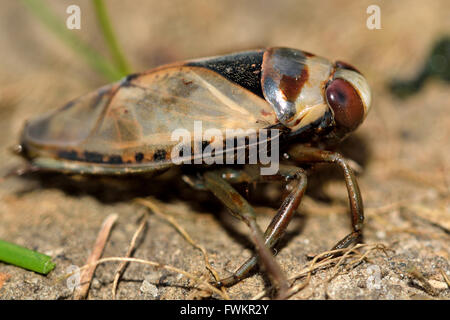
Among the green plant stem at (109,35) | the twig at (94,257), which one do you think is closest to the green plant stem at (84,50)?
the green plant stem at (109,35)

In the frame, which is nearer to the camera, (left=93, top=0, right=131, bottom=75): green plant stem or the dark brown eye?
the dark brown eye

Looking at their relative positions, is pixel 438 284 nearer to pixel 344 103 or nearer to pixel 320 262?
pixel 320 262

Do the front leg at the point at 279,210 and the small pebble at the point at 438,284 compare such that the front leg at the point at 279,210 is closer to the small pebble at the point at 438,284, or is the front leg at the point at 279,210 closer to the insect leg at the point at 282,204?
the insect leg at the point at 282,204

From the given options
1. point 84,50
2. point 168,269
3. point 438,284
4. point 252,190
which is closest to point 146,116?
point 252,190

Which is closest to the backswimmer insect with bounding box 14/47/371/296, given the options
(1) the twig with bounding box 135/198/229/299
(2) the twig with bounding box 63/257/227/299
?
(1) the twig with bounding box 135/198/229/299

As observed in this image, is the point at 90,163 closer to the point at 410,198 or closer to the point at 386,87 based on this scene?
the point at 410,198

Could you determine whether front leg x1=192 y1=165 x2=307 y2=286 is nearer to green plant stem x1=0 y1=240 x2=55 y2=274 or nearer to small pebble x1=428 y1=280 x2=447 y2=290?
small pebble x1=428 y1=280 x2=447 y2=290
